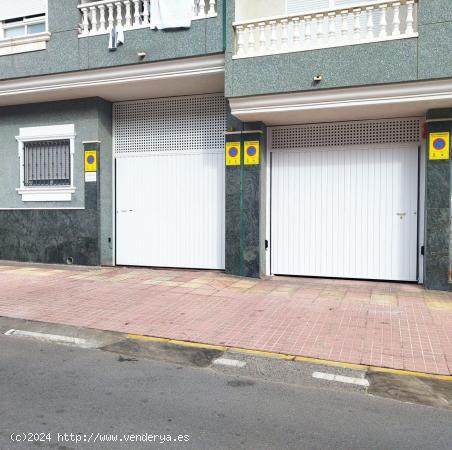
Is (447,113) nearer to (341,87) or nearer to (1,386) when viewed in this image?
(341,87)

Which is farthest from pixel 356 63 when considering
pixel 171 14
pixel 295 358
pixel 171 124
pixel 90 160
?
pixel 90 160

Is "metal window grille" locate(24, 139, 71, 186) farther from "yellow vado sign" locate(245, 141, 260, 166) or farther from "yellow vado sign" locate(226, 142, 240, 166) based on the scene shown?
"yellow vado sign" locate(245, 141, 260, 166)

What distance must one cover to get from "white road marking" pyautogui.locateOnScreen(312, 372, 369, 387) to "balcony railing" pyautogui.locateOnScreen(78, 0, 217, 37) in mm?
7384

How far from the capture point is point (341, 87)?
310 inches

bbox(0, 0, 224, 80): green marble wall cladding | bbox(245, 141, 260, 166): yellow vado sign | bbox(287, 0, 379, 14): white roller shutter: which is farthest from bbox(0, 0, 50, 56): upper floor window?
bbox(287, 0, 379, 14): white roller shutter

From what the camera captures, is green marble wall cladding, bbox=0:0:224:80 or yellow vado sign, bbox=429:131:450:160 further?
green marble wall cladding, bbox=0:0:224:80

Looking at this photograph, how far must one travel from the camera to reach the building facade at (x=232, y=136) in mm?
8008

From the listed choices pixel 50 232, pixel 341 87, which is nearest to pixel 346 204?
pixel 341 87

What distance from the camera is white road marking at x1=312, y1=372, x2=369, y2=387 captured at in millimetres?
4359

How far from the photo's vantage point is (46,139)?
10.9m

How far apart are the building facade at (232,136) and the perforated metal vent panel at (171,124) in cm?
3

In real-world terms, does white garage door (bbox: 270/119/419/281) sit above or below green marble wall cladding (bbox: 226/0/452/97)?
below

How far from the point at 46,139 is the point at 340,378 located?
9.04m

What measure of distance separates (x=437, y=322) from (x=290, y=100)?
14.5 ft
